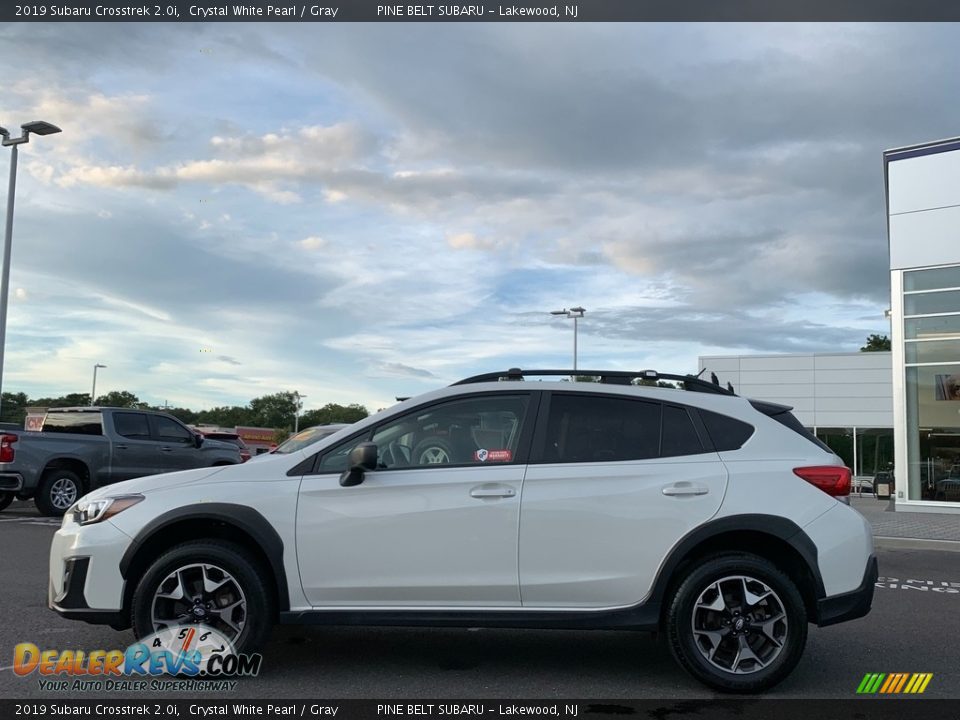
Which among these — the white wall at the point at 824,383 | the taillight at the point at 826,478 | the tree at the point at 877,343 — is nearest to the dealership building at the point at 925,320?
the white wall at the point at 824,383

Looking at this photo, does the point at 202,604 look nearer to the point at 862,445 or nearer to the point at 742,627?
the point at 742,627

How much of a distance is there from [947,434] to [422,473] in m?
20.1

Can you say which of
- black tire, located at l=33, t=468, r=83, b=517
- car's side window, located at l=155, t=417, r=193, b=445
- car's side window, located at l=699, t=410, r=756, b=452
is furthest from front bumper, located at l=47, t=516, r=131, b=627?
car's side window, located at l=155, t=417, r=193, b=445

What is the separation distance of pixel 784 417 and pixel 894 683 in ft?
5.54

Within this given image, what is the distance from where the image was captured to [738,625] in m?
5.05

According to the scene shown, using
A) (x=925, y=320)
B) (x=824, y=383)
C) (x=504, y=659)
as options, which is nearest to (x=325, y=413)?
(x=824, y=383)

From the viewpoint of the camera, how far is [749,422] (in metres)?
5.46

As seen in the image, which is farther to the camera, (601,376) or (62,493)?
(62,493)

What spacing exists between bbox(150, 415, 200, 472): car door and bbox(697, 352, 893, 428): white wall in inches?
922

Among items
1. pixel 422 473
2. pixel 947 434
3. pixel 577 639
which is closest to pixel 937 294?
pixel 947 434

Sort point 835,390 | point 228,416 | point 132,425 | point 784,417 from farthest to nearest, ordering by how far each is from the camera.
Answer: point 228,416 < point 835,390 < point 132,425 < point 784,417

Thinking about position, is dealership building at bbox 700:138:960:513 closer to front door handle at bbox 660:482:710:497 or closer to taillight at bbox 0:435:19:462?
front door handle at bbox 660:482:710:497

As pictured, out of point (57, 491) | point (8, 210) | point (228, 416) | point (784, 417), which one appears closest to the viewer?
point (784, 417)

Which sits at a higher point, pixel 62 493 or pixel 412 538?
pixel 412 538
